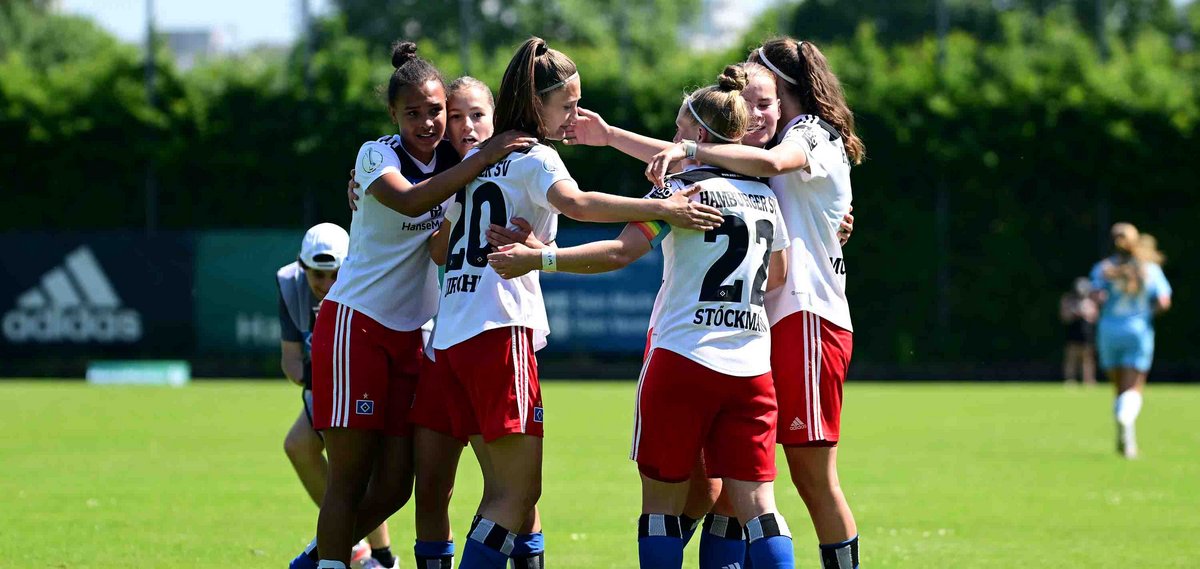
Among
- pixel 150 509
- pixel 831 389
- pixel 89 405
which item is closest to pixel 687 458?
pixel 831 389

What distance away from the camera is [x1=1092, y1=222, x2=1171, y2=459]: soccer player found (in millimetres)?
14891

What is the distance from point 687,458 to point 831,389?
0.73 metres

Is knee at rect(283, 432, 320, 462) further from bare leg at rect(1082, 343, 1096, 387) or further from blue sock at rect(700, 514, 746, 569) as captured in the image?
bare leg at rect(1082, 343, 1096, 387)

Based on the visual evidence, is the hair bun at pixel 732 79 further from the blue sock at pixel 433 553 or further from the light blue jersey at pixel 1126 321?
the light blue jersey at pixel 1126 321

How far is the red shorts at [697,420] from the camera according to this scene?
5.58 m

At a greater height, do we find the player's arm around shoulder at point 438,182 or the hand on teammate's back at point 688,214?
the player's arm around shoulder at point 438,182

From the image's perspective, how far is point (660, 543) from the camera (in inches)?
221

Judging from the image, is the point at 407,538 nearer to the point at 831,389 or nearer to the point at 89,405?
the point at 831,389

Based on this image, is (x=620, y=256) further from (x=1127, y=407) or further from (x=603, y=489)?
(x=1127, y=407)

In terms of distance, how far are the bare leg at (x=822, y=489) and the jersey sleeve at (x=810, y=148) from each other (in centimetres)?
110

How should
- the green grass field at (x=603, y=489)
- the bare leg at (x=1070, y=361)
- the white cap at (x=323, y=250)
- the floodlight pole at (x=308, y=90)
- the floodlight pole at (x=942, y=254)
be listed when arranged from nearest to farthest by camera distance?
the white cap at (x=323, y=250)
the green grass field at (x=603, y=489)
the bare leg at (x=1070, y=361)
the floodlight pole at (x=942, y=254)
the floodlight pole at (x=308, y=90)

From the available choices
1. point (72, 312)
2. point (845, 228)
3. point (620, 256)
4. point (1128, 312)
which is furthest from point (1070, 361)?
point (620, 256)

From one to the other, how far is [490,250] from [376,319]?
2.38 feet

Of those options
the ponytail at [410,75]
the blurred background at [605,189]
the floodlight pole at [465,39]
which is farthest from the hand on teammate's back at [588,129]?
the floodlight pole at [465,39]
